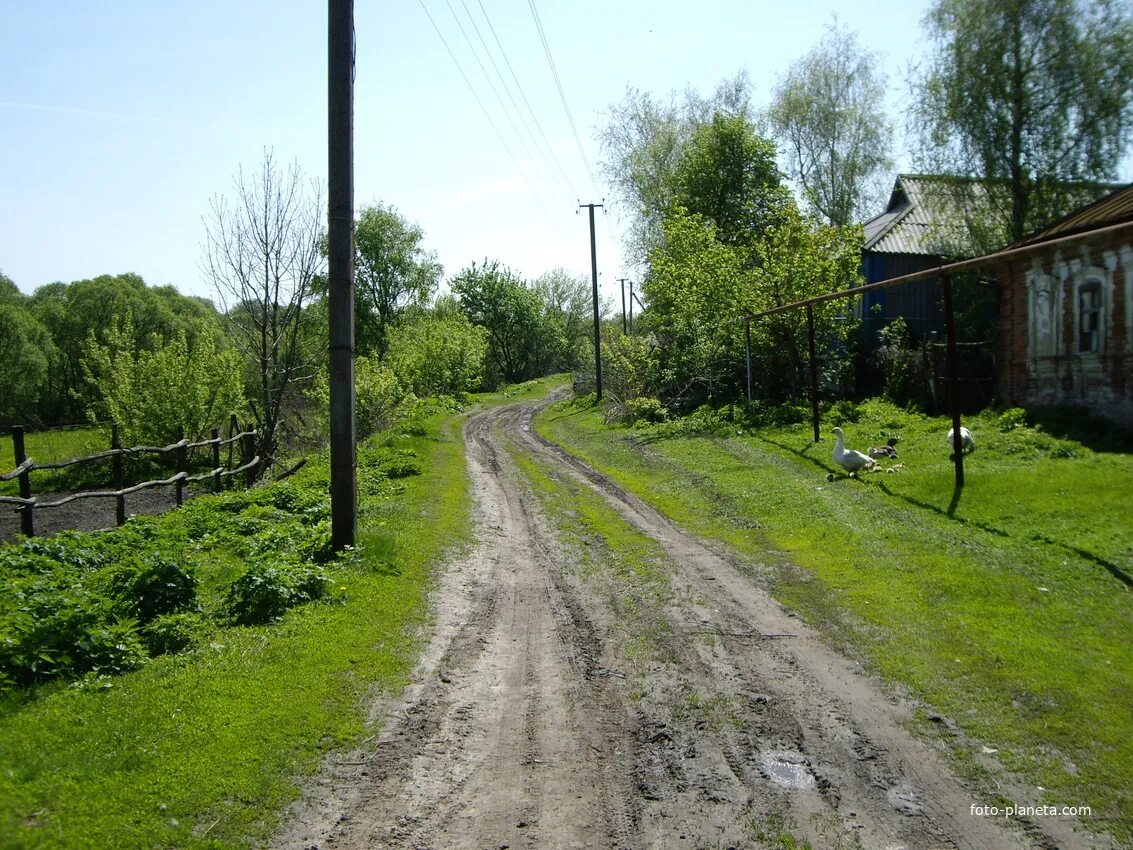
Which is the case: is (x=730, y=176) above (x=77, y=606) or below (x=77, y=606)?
above

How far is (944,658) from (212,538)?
916 cm

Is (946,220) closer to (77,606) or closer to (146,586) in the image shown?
(146,586)

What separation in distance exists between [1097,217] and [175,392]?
895 inches

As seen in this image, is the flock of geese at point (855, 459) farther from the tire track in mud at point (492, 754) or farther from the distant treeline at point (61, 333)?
the distant treeline at point (61, 333)

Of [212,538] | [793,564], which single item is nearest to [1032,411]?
[793,564]

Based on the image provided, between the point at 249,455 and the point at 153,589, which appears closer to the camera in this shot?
the point at 153,589

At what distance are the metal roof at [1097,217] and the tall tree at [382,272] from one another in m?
46.3

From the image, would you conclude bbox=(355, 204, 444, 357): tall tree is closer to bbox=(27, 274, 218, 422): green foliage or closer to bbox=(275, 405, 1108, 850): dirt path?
bbox=(27, 274, 218, 422): green foliage

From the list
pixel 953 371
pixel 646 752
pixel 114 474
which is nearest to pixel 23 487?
pixel 114 474

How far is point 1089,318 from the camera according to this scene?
17.2m

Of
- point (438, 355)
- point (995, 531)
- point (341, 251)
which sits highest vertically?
point (438, 355)

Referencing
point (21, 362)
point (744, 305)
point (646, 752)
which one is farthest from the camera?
point (21, 362)

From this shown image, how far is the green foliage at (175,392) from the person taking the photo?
2191cm

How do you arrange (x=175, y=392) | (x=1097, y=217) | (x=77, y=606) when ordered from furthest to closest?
(x=175, y=392) → (x=1097, y=217) → (x=77, y=606)
